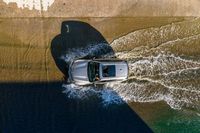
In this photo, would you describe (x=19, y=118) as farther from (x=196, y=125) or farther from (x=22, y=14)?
(x=196, y=125)

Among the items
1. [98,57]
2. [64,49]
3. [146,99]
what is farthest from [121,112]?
[64,49]

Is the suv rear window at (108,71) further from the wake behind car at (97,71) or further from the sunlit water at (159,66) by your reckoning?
the sunlit water at (159,66)

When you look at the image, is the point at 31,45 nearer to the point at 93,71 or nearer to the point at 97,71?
the point at 93,71

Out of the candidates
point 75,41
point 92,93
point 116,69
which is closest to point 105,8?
point 75,41

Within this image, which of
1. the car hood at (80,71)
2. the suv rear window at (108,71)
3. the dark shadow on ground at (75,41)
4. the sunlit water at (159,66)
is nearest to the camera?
the suv rear window at (108,71)

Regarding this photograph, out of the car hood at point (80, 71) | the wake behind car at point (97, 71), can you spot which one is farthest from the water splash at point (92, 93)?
the car hood at point (80, 71)

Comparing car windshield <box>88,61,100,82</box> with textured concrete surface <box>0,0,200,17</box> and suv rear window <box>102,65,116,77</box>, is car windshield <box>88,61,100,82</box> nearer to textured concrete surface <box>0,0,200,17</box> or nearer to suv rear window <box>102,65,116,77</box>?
suv rear window <box>102,65,116,77</box>
